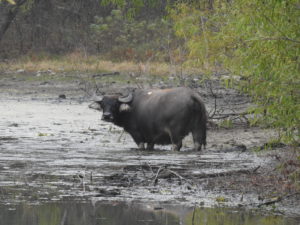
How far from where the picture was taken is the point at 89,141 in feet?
48.2

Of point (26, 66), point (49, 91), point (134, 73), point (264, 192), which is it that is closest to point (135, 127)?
point (264, 192)

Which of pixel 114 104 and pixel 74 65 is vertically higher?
pixel 114 104

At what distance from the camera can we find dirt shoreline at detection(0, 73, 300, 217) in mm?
8516

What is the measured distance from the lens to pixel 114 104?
572 inches

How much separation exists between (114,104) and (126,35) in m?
25.3

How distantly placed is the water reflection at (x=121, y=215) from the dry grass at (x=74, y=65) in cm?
2092

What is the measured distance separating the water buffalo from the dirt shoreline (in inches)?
11.9

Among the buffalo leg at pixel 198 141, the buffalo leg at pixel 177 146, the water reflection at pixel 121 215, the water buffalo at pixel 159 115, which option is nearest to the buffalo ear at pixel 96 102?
the water buffalo at pixel 159 115

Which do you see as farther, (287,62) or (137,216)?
(287,62)

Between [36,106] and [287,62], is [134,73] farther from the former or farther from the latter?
[287,62]

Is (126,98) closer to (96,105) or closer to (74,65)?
(96,105)

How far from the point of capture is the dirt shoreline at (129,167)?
335 inches

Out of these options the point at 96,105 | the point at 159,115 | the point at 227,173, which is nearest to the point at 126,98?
the point at 96,105

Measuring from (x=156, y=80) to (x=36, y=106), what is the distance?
6263mm
